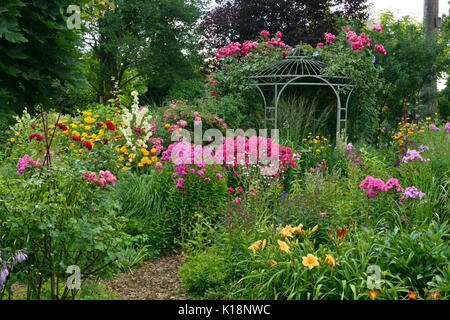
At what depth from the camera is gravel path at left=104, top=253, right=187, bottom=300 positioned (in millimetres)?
3879

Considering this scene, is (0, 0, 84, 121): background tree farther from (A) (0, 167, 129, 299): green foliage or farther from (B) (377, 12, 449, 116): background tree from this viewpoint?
(B) (377, 12, 449, 116): background tree

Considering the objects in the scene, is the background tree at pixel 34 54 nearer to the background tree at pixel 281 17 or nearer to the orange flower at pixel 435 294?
the orange flower at pixel 435 294

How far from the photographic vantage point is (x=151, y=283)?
413 cm

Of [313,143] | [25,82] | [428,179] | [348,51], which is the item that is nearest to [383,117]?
[348,51]

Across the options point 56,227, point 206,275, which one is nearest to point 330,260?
point 206,275

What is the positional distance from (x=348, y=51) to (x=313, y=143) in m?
2.28

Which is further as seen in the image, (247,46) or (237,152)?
(247,46)

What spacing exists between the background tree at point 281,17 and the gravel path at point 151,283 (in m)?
12.0

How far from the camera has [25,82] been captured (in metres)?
2.74

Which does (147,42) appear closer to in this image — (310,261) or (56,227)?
(56,227)

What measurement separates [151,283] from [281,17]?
1342 cm

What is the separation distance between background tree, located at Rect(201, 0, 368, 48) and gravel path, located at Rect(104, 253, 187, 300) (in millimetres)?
12030

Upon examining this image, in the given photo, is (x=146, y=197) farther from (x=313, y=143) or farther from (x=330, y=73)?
(x=330, y=73)

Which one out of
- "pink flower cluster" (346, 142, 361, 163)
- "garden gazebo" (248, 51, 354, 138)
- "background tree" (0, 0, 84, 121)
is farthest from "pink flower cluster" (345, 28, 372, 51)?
"background tree" (0, 0, 84, 121)
